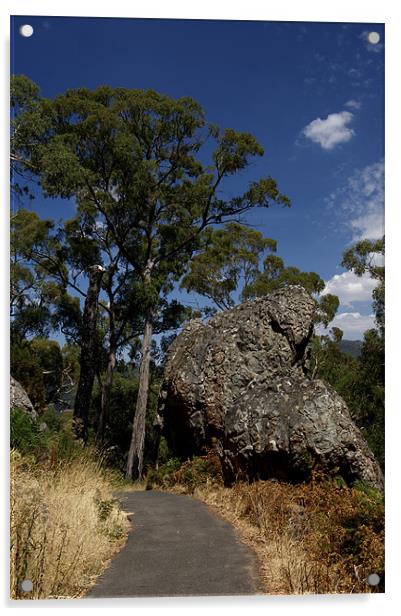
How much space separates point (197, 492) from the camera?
8.19m

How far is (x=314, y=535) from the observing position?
468 centimetres

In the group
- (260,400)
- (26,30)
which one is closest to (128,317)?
(260,400)

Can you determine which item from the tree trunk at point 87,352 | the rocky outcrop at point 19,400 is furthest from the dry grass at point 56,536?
the tree trunk at point 87,352

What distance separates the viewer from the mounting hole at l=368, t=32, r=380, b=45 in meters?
5.29

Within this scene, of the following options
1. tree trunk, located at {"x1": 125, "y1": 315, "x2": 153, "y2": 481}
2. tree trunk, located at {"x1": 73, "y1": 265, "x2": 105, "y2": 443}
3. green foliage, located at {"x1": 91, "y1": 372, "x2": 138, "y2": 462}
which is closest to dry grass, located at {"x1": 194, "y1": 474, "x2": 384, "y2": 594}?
tree trunk, located at {"x1": 73, "y1": 265, "x2": 105, "y2": 443}

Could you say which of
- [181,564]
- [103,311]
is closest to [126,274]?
[103,311]

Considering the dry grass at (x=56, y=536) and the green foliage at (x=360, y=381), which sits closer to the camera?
the dry grass at (x=56, y=536)

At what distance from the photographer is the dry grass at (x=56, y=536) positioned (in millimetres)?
4012

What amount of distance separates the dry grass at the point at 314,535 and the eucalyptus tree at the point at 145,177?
13.3 ft

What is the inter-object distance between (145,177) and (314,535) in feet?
31.9

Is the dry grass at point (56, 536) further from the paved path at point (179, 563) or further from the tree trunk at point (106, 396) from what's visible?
the tree trunk at point (106, 396)

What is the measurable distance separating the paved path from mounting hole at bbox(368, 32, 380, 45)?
16.5 ft

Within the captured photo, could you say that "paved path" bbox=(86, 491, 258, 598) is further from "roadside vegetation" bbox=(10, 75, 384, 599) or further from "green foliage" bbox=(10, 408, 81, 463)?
"green foliage" bbox=(10, 408, 81, 463)
